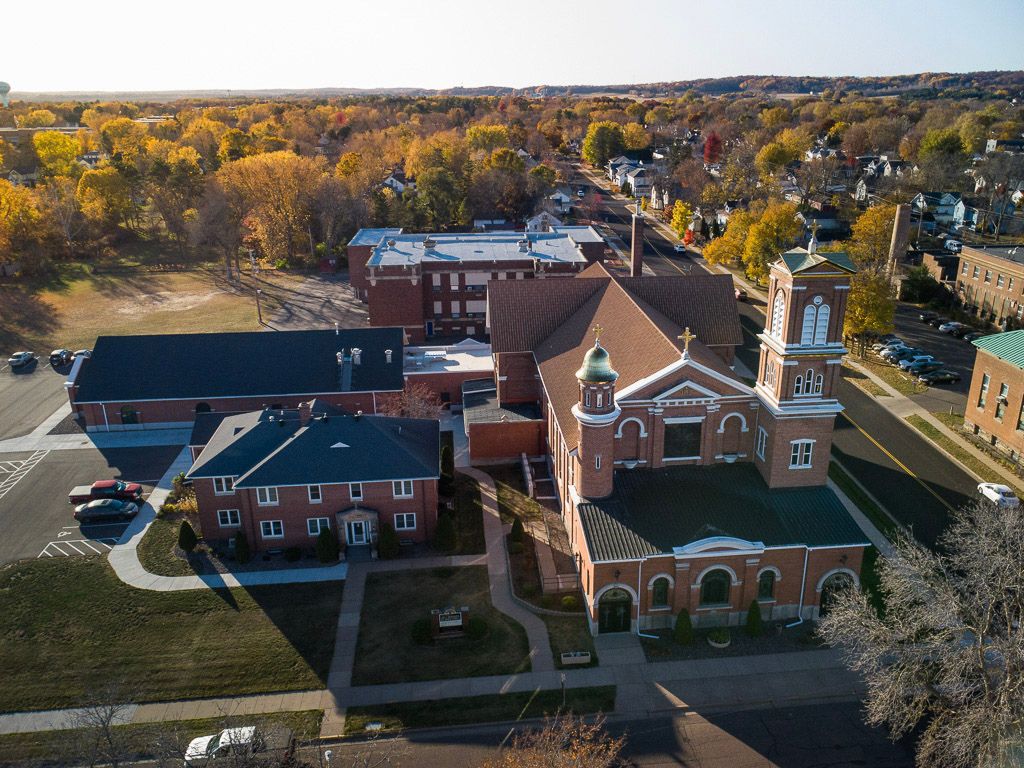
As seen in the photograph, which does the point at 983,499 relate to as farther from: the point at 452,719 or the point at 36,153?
the point at 36,153

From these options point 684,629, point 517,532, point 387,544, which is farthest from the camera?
point 517,532

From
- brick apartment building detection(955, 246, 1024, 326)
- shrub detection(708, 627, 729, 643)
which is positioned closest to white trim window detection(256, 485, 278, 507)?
shrub detection(708, 627, 729, 643)

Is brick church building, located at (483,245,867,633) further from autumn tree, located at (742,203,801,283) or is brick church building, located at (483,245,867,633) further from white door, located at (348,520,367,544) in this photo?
autumn tree, located at (742,203,801,283)

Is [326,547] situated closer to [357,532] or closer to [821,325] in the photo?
[357,532]

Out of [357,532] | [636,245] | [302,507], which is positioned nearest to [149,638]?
[302,507]

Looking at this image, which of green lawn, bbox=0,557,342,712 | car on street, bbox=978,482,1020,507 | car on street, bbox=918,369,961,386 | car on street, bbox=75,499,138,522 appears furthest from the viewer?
car on street, bbox=918,369,961,386

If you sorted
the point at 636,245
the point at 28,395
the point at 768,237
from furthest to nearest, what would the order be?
1. the point at 768,237
2. the point at 636,245
3. the point at 28,395
